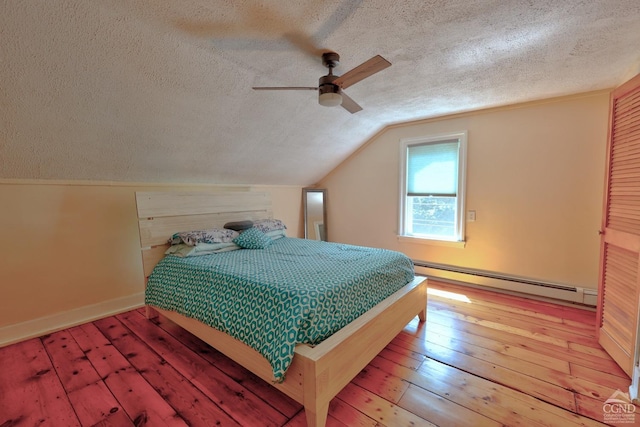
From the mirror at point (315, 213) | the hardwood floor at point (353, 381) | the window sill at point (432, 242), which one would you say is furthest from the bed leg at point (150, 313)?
the window sill at point (432, 242)

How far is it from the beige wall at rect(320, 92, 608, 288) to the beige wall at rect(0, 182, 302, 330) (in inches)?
137

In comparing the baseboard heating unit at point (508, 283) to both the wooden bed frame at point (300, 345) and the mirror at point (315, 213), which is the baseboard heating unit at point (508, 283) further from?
the mirror at point (315, 213)

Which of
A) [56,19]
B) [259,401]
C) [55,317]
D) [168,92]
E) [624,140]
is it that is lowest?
[259,401]

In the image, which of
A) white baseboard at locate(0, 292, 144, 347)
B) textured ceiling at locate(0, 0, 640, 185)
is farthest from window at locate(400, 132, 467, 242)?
white baseboard at locate(0, 292, 144, 347)

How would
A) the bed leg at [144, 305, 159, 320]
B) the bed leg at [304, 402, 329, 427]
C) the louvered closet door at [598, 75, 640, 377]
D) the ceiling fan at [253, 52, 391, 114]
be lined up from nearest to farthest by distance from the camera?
1. the bed leg at [304, 402, 329, 427]
2. the ceiling fan at [253, 52, 391, 114]
3. the louvered closet door at [598, 75, 640, 377]
4. the bed leg at [144, 305, 159, 320]

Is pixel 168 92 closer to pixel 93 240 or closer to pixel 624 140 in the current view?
pixel 93 240

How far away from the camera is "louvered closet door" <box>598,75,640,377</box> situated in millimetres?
1767

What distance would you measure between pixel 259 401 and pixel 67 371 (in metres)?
1.40

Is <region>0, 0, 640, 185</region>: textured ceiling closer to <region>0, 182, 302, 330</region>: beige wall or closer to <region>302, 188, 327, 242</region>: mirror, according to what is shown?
<region>0, 182, 302, 330</region>: beige wall

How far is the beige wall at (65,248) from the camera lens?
2.20 meters

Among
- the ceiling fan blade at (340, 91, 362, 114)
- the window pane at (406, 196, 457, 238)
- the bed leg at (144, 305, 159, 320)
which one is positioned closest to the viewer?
the ceiling fan blade at (340, 91, 362, 114)

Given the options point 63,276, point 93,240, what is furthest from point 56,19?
point 63,276

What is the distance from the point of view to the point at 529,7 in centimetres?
146

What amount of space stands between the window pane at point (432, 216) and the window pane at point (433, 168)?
12 cm
